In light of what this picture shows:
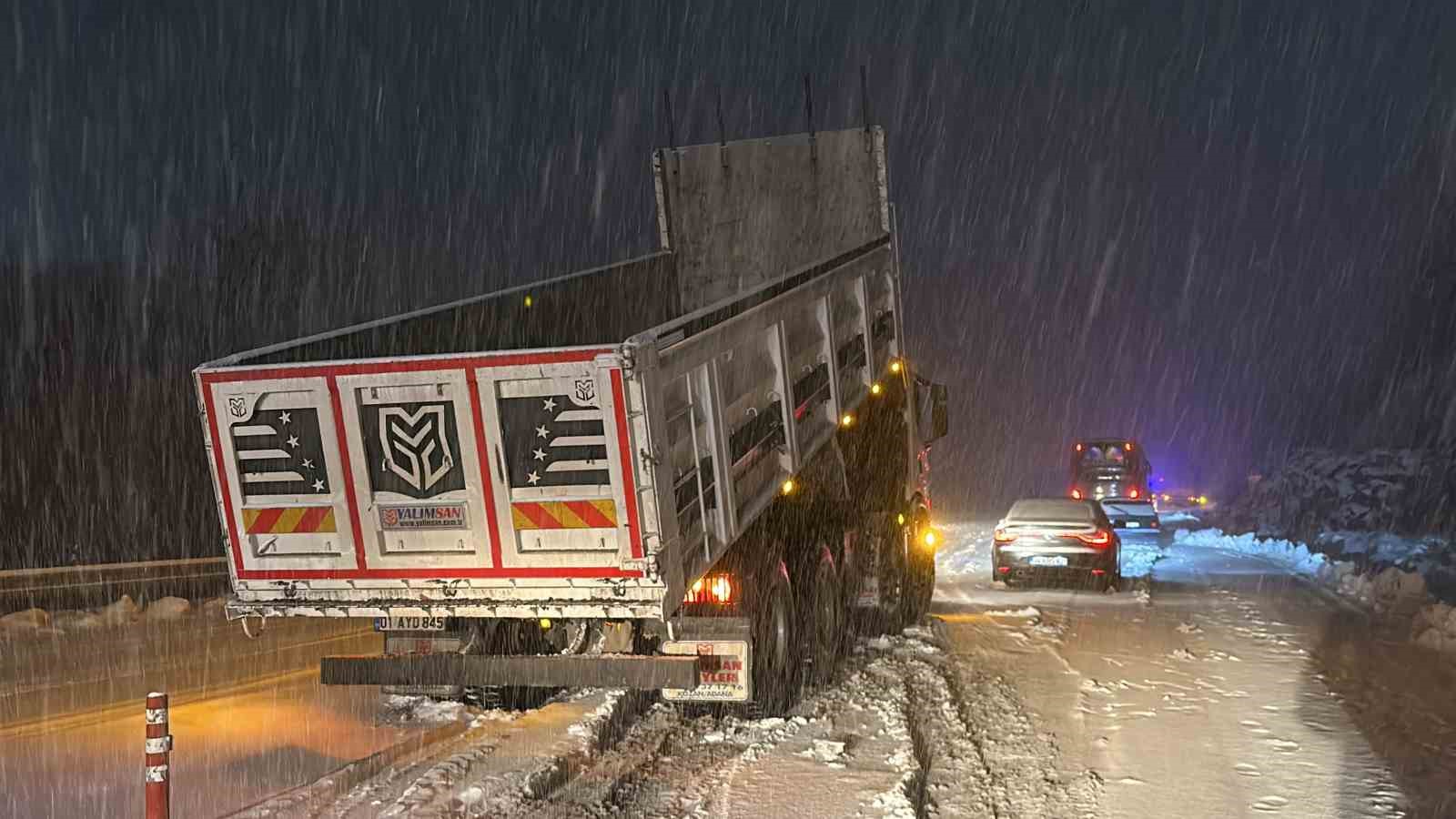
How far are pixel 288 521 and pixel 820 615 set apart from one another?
4.03 m

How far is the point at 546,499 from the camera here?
6637 mm

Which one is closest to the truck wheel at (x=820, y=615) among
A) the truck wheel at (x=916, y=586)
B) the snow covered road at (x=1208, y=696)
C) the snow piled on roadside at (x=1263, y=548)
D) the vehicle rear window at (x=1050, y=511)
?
the snow covered road at (x=1208, y=696)

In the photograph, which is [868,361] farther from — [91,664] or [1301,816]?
[91,664]

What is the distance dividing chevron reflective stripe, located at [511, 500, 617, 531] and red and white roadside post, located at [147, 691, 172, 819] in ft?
6.25

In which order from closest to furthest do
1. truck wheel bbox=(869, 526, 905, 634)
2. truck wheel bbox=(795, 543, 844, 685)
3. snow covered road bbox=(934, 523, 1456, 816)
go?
snow covered road bbox=(934, 523, 1456, 816) < truck wheel bbox=(795, 543, 844, 685) < truck wheel bbox=(869, 526, 905, 634)

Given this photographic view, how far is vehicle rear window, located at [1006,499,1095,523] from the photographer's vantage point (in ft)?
53.0

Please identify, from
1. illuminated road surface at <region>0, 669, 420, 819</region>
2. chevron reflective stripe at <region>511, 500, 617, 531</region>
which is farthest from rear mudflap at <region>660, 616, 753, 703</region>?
illuminated road surface at <region>0, 669, 420, 819</region>

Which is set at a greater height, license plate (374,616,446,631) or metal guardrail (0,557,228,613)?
license plate (374,616,446,631)

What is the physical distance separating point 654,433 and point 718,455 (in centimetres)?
108

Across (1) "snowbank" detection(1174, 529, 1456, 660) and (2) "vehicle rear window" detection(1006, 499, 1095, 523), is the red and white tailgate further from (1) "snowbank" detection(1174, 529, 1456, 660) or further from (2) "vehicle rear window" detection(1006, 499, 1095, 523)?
(2) "vehicle rear window" detection(1006, 499, 1095, 523)

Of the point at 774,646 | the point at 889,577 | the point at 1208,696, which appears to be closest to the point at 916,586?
the point at 889,577

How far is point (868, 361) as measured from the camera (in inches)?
452

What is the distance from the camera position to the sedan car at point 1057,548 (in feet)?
51.6

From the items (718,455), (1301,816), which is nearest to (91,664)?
(718,455)
